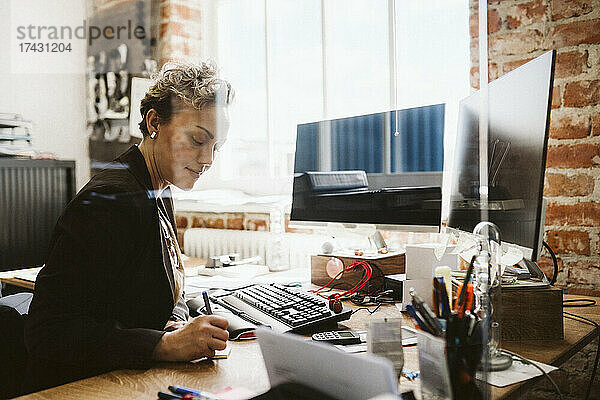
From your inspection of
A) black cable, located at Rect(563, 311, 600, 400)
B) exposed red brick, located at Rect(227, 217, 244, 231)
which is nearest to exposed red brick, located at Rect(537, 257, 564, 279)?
black cable, located at Rect(563, 311, 600, 400)

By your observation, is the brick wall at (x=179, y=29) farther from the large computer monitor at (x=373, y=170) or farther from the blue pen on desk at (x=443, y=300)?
the blue pen on desk at (x=443, y=300)

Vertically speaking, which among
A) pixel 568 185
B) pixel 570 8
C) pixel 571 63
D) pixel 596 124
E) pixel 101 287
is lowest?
pixel 101 287

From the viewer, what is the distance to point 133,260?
95 cm

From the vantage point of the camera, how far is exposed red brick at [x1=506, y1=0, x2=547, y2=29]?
1.27 m

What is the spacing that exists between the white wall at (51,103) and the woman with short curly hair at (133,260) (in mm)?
74

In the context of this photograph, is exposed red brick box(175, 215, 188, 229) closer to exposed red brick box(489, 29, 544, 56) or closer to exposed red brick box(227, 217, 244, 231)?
exposed red brick box(227, 217, 244, 231)

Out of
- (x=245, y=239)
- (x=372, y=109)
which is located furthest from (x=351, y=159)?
(x=245, y=239)

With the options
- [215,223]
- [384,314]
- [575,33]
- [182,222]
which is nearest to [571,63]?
[575,33]

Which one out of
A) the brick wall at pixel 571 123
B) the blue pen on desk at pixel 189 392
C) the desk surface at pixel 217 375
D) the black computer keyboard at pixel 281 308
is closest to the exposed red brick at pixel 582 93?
the brick wall at pixel 571 123

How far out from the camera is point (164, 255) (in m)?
1.03

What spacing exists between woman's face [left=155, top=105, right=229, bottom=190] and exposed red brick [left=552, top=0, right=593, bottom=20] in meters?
0.79

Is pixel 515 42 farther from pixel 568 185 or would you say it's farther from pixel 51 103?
pixel 51 103

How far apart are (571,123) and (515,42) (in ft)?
0.80

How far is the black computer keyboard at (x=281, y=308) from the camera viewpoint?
38.5 inches
